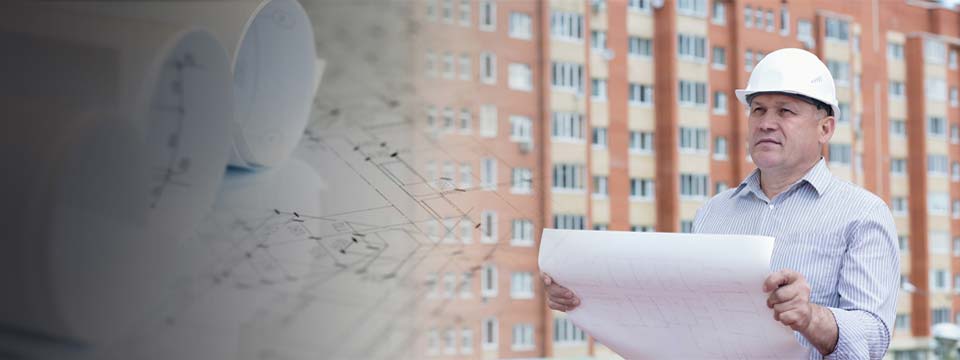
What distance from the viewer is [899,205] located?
1866 centimetres

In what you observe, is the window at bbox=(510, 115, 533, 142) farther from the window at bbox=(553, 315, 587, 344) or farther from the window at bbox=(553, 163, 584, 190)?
the window at bbox=(553, 315, 587, 344)

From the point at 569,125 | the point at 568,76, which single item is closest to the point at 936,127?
the point at 569,125

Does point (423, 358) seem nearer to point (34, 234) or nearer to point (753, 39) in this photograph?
point (34, 234)

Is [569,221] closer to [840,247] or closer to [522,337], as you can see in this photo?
[522,337]

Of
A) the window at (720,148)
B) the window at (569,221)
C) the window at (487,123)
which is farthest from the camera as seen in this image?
the window at (720,148)

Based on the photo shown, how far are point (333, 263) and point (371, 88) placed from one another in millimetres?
256

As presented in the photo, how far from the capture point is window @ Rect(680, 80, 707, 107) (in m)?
16.6

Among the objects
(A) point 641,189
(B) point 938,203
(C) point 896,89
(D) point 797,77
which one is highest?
(C) point 896,89

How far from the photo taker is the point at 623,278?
0.78 m

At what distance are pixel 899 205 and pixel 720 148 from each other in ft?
12.5

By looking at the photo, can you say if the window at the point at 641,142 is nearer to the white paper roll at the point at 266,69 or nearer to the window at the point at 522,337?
the window at the point at 522,337

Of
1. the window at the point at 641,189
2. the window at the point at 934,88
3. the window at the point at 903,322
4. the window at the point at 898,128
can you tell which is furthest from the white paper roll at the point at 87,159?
the window at the point at 903,322

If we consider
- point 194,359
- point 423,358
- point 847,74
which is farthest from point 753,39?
point 194,359

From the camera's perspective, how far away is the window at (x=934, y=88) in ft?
60.7
